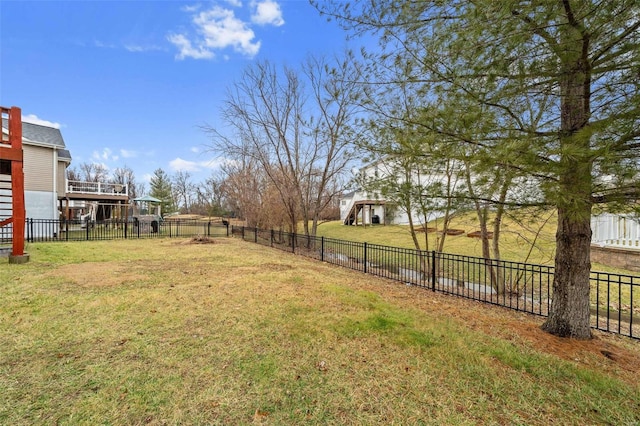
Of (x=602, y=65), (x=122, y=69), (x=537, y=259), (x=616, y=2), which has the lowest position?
(x=537, y=259)

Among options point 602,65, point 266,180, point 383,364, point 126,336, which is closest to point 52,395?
point 126,336

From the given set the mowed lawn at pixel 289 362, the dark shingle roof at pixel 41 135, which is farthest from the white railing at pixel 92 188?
the mowed lawn at pixel 289 362

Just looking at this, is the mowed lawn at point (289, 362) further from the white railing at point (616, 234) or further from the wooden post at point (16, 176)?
the white railing at point (616, 234)

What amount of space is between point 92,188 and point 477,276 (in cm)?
2513

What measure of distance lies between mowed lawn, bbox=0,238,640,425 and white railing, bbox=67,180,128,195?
751 inches

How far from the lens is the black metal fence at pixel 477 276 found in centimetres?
454

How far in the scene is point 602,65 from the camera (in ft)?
8.24

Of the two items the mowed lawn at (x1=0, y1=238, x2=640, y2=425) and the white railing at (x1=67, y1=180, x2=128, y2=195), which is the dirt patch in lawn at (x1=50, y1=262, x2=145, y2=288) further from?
the white railing at (x1=67, y1=180, x2=128, y2=195)

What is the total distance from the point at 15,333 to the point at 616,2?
6.36 m

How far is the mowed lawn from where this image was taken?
1.95 meters

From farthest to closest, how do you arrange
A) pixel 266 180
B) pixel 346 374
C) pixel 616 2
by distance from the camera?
pixel 266 180 → pixel 346 374 → pixel 616 2

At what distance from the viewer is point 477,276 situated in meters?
8.51

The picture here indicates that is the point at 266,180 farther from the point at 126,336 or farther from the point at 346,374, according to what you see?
the point at 346,374

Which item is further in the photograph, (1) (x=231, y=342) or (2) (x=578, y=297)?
(2) (x=578, y=297)
